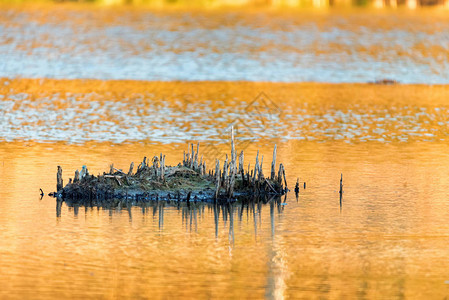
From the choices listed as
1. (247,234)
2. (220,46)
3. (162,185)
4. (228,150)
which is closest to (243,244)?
(247,234)

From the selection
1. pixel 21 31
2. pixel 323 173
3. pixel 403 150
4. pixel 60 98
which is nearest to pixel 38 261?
pixel 323 173

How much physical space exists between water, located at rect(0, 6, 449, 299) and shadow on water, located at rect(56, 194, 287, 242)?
73mm

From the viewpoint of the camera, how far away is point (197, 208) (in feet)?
52.8

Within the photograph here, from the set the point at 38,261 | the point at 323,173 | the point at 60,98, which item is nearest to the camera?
the point at 38,261

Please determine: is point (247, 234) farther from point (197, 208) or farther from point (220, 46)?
point (220, 46)

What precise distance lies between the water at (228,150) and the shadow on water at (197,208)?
0.07 m

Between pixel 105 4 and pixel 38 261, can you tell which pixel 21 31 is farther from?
pixel 38 261

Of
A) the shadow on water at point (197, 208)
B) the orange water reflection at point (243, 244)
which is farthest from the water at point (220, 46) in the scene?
the shadow on water at point (197, 208)

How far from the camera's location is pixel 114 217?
15227 mm

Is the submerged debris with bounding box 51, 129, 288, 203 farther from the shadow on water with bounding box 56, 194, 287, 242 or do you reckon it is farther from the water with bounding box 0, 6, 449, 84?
the water with bounding box 0, 6, 449, 84

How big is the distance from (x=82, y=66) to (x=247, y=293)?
30.5m

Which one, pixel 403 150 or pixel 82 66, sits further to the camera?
pixel 82 66

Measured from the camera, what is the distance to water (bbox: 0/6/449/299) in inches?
482

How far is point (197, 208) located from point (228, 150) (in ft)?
21.1
